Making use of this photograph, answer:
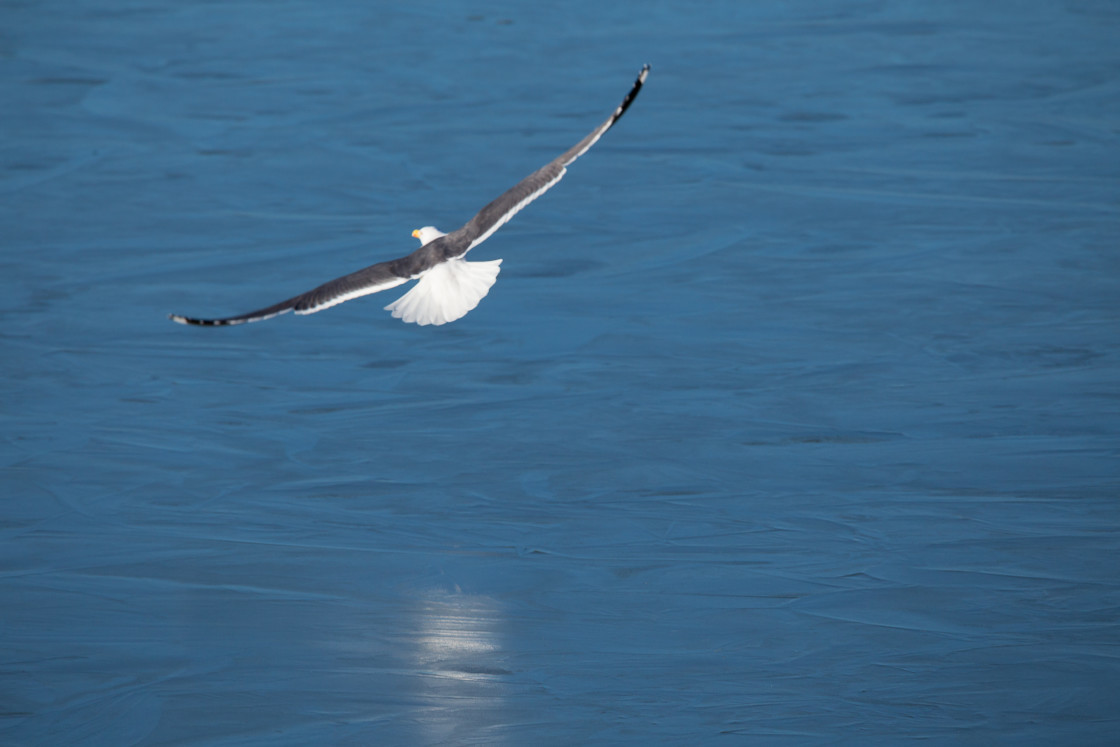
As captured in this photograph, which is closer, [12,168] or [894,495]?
[894,495]

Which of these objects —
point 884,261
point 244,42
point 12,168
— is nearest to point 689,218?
point 884,261

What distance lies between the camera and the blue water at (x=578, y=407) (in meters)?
6.25

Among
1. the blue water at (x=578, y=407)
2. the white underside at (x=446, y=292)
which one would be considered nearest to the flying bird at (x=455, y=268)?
the white underside at (x=446, y=292)

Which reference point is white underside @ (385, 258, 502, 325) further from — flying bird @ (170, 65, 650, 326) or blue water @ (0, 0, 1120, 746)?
blue water @ (0, 0, 1120, 746)

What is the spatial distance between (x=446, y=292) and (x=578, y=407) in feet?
7.14

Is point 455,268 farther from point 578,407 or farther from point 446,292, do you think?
point 578,407

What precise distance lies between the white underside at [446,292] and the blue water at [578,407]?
1.22 meters

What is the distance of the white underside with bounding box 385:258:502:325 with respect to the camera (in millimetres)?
6531

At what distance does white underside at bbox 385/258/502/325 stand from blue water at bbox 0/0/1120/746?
122cm

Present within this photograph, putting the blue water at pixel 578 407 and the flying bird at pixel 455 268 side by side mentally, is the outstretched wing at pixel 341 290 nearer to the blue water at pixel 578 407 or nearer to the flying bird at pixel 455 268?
the flying bird at pixel 455 268

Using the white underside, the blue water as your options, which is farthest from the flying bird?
the blue water

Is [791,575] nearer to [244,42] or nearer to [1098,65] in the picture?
[1098,65]

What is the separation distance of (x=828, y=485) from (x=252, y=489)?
2.86 meters

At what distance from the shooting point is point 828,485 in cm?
776
